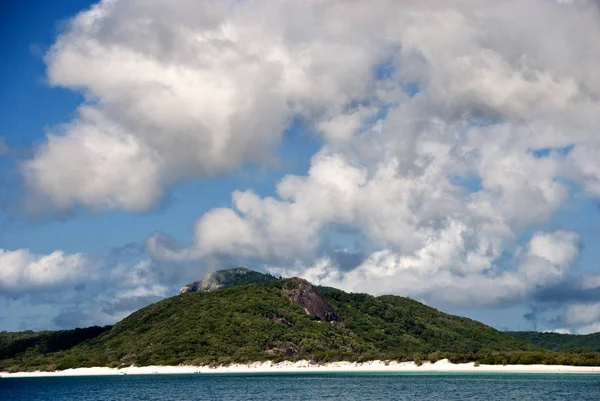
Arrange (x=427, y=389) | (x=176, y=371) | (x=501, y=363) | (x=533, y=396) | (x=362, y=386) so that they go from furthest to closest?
A: (x=176, y=371) < (x=501, y=363) < (x=362, y=386) < (x=427, y=389) < (x=533, y=396)

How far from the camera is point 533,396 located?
321 feet

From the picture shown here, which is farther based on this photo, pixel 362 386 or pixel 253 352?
pixel 253 352

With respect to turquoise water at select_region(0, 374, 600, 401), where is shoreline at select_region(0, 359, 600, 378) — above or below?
above

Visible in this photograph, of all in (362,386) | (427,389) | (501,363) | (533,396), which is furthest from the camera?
(501,363)

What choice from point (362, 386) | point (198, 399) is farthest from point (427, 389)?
point (198, 399)

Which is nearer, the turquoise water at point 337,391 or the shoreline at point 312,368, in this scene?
the turquoise water at point 337,391

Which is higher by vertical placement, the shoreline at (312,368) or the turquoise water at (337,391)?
the shoreline at (312,368)

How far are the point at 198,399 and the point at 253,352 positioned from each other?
9365 centimetres

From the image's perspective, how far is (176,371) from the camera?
615 feet

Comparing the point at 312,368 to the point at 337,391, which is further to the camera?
the point at 312,368

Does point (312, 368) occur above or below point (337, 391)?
above

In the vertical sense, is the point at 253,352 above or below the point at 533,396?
above

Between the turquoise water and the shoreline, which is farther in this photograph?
the shoreline

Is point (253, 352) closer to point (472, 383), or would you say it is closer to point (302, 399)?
point (472, 383)
